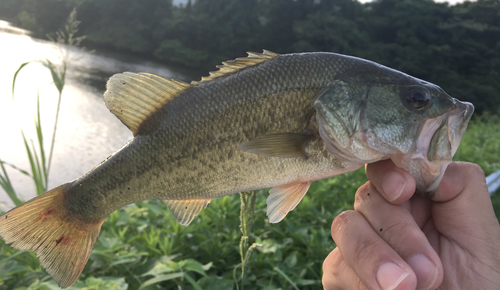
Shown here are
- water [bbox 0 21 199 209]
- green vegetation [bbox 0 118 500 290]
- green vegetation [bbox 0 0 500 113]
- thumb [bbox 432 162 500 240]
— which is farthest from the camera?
green vegetation [bbox 0 0 500 113]

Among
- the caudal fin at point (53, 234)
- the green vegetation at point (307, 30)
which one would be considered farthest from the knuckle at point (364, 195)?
the green vegetation at point (307, 30)

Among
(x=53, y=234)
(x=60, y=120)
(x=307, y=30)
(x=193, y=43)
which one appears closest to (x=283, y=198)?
(x=53, y=234)

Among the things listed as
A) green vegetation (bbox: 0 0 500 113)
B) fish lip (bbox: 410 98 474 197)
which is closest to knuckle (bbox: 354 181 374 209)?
fish lip (bbox: 410 98 474 197)

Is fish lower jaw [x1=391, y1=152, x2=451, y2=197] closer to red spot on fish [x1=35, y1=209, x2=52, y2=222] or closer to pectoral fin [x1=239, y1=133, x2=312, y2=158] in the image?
pectoral fin [x1=239, y1=133, x2=312, y2=158]

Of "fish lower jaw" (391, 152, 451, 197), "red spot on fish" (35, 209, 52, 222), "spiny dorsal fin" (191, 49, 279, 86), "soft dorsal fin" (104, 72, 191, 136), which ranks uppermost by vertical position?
"spiny dorsal fin" (191, 49, 279, 86)

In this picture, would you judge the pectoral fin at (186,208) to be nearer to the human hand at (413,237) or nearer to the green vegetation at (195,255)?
the green vegetation at (195,255)

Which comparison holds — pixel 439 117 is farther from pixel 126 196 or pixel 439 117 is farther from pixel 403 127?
pixel 126 196
